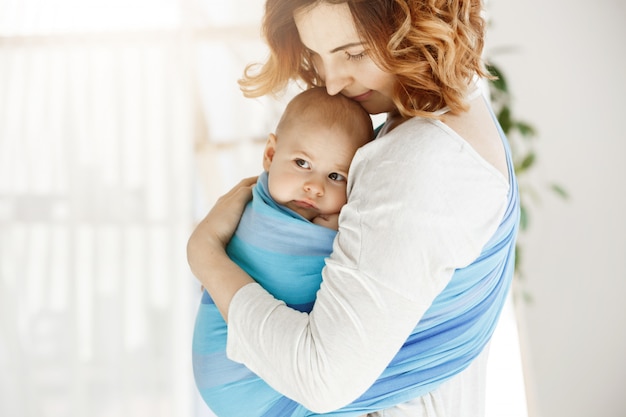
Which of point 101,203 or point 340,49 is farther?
point 101,203

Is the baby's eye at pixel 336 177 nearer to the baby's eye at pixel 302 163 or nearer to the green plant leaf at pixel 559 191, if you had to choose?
the baby's eye at pixel 302 163

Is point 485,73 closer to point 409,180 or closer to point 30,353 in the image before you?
point 409,180

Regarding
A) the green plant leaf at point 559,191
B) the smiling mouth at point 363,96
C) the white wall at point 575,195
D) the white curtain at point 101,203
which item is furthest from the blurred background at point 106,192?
the smiling mouth at point 363,96

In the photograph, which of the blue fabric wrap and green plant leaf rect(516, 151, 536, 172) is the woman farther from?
green plant leaf rect(516, 151, 536, 172)

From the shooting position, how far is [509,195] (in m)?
0.95

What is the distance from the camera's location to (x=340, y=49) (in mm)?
988

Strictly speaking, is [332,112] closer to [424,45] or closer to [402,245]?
[424,45]

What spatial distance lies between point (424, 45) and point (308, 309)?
446mm

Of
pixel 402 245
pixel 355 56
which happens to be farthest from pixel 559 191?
pixel 402 245

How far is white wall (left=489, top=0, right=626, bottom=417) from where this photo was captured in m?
2.96

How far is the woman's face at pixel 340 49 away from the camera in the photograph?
96cm

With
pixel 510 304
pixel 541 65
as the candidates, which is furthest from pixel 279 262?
pixel 541 65

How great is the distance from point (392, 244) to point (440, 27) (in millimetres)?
319

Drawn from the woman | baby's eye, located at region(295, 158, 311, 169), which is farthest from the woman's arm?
baby's eye, located at region(295, 158, 311, 169)
